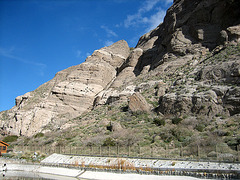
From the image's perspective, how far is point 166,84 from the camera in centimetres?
3616

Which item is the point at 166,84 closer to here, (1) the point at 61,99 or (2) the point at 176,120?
(2) the point at 176,120

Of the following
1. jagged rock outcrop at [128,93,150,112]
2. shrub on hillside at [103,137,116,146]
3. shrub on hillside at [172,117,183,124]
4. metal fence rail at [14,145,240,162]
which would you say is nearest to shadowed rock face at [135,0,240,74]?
jagged rock outcrop at [128,93,150,112]

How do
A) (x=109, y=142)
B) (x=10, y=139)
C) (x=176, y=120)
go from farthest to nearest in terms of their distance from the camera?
(x=10, y=139) → (x=176, y=120) → (x=109, y=142)

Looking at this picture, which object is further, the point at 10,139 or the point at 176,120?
the point at 10,139

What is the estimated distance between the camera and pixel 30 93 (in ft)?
196

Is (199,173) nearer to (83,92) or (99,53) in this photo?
(83,92)

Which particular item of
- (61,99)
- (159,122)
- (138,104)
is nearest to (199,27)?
(138,104)

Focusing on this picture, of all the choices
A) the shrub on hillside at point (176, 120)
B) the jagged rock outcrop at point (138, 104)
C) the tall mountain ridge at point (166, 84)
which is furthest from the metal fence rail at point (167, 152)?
the jagged rock outcrop at point (138, 104)

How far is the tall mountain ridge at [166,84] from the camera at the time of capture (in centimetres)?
2747

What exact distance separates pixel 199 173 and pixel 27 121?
3910 centimetres

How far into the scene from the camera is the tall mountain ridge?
2747 cm

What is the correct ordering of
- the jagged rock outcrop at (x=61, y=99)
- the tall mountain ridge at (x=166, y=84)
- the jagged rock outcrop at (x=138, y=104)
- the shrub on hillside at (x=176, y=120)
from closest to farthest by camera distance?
the shrub on hillside at (x=176, y=120)
the tall mountain ridge at (x=166, y=84)
the jagged rock outcrop at (x=138, y=104)
the jagged rock outcrop at (x=61, y=99)

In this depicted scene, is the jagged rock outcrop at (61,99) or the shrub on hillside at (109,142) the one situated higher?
the jagged rock outcrop at (61,99)

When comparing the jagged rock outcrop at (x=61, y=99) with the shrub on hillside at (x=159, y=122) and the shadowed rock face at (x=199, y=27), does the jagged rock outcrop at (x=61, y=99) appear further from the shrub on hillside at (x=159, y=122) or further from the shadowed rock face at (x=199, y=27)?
the shrub on hillside at (x=159, y=122)
